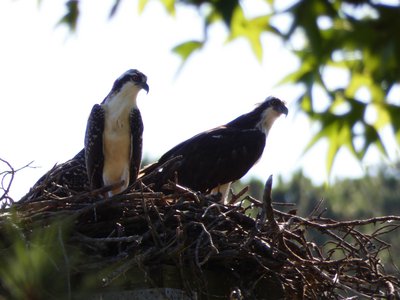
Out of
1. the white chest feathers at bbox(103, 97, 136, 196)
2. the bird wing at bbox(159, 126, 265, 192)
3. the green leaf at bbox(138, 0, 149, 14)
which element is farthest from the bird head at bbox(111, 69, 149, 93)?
the green leaf at bbox(138, 0, 149, 14)

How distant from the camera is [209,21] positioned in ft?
12.2

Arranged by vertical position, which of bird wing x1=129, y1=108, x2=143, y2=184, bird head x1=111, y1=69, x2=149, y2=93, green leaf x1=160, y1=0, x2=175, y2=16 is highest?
green leaf x1=160, y1=0, x2=175, y2=16

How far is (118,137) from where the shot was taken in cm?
963

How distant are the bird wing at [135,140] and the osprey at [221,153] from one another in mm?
106

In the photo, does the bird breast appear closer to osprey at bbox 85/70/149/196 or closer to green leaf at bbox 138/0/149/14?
osprey at bbox 85/70/149/196

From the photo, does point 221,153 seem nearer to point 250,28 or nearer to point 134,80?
point 134,80

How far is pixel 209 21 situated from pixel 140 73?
6015 mm

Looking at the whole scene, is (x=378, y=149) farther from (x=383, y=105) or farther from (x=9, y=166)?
(x=9, y=166)

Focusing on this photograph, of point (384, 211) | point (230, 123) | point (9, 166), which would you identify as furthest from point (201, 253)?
point (384, 211)

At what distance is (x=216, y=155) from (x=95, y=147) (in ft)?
4.04

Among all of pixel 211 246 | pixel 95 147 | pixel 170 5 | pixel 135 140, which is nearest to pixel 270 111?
pixel 135 140

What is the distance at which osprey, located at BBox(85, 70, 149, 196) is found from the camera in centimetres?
960

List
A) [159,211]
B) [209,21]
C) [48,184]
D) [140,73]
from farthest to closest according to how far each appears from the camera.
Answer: [140,73] → [48,184] → [159,211] → [209,21]

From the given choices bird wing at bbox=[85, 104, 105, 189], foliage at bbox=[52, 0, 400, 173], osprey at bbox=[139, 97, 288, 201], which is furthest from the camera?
osprey at bbox=[139, 97, 288, 201]
